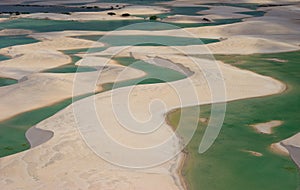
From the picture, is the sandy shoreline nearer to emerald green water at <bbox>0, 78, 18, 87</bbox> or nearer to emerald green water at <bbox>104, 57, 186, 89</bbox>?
emerald green water at <bbox>0, 78, 18, 87</bbox>

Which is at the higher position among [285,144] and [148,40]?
[285,144]

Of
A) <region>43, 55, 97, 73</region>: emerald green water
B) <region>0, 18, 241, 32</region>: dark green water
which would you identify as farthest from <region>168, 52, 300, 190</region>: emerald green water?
<region>0, 18, 241, 32</region>: dark green water

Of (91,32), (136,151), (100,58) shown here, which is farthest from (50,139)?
(91,32)

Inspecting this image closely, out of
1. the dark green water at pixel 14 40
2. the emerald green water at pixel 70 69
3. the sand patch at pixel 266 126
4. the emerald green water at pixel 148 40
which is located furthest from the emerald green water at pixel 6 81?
the sand patch at pixel 266 126

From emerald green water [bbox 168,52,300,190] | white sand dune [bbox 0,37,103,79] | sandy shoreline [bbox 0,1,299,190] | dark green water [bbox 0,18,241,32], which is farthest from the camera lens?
dark green water [bbox 0,18,241,32]

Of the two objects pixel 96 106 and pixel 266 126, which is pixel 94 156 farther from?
pixel 266 126

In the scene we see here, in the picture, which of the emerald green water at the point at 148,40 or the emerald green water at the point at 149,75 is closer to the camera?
the emerald green water at the point at 149,75

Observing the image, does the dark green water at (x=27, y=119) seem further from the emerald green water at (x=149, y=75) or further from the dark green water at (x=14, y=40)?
the dark green water at (x=14, y=40)

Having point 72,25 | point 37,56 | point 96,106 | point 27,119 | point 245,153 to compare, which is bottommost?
point 72,25

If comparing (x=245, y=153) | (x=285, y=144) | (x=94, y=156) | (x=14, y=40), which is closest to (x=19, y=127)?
(x=94, y=156)
